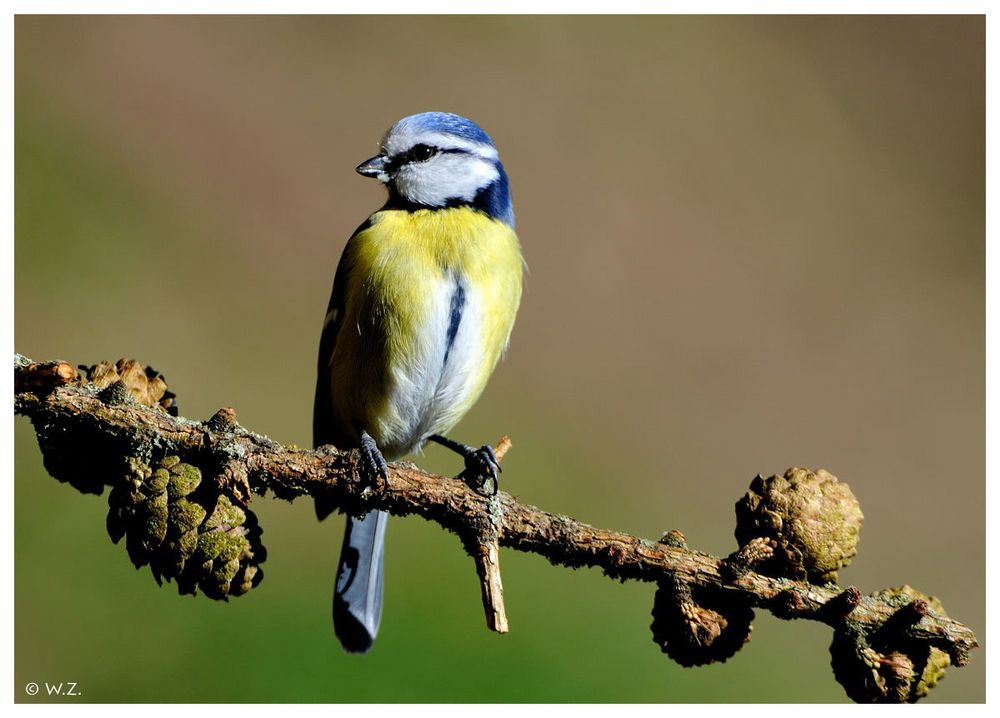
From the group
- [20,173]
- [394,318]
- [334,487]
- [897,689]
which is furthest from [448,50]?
[897,689]

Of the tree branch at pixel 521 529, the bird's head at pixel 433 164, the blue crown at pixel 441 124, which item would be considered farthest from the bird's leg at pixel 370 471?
the blue crown at pixel 441 124

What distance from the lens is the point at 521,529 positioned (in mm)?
1426

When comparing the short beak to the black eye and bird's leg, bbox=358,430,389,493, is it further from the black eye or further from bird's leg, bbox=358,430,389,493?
bird's leg, bbox=358,430,389,493

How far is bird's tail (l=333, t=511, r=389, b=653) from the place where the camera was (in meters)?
2.27

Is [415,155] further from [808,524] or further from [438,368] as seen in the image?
[808,524]

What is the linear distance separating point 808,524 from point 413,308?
1105mm

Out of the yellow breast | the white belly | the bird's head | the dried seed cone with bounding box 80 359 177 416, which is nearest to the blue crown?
the bird's head

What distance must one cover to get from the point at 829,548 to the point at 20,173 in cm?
398

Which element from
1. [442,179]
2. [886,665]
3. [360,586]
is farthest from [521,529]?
[442,179]

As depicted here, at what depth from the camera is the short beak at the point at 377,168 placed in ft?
7.65

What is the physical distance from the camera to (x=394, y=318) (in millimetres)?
2174

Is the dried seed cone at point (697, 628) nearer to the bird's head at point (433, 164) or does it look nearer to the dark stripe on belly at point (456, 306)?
the dark stripe on belly at point (456, 306)

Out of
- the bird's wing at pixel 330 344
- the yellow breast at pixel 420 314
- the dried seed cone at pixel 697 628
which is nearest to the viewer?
the dried seed cone at pixel 697 628

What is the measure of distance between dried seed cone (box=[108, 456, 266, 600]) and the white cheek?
1240mm
